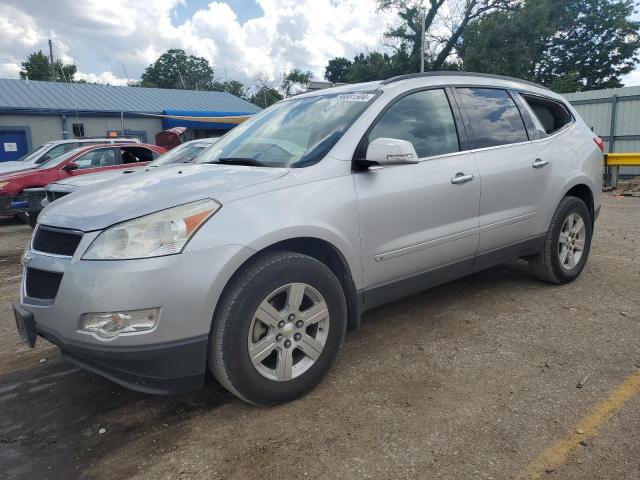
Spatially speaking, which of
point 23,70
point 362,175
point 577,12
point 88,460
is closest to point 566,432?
point 362,175

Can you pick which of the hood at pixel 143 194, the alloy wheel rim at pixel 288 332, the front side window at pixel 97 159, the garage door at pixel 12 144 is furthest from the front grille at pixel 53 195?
the garage door at pixel 12 144

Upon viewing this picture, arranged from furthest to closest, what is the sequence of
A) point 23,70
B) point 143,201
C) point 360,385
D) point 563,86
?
point 23,70
point 563,86
point 360,385
point 143,201

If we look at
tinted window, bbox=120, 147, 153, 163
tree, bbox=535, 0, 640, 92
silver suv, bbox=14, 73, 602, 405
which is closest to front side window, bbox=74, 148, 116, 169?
tinted window, bbox=120, 147, 153, 163

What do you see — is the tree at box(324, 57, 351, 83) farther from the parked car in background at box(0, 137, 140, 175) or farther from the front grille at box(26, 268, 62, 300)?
the front grille at box(26, 268, 62, 300)

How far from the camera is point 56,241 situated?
103 inches

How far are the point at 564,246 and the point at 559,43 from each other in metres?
34.5

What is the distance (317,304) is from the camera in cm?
284

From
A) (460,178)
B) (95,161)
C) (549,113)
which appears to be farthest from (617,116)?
(95,161)

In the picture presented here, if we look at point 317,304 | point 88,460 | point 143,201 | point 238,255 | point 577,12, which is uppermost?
point 577,12

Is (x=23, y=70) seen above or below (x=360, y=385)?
above

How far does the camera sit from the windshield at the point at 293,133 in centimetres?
316

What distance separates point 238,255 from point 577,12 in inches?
1432

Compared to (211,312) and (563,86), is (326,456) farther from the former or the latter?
(563,86)

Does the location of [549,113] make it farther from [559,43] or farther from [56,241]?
[559,43]
